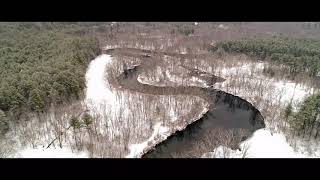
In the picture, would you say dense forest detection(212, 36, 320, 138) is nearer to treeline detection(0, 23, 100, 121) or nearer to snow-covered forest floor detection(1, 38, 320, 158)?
snow-covered forest floor detection(1, 38, 320, 158)

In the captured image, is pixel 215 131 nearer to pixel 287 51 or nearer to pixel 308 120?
pixel 308 120

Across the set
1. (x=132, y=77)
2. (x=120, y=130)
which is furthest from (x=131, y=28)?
(x=120, y=130)

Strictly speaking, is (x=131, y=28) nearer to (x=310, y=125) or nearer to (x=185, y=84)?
(x=185, y=84)

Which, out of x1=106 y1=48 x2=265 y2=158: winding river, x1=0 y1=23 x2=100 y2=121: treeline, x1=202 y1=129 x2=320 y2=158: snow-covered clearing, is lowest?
x1=202 y1=129 x2=320 y2=158: snow-covered clearing

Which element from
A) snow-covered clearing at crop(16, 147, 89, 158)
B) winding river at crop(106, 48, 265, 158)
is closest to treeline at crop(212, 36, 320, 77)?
winding river at crop(106, 48, 265, 158)

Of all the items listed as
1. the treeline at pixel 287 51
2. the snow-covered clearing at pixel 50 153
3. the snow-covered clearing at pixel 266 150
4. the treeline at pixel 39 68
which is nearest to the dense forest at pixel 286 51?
the treeline at pixel 287 51

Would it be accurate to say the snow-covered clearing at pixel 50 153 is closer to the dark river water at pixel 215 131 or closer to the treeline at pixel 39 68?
the treeline at pixel 39 68

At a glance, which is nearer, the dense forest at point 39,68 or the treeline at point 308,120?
the treeline at point 308,120
